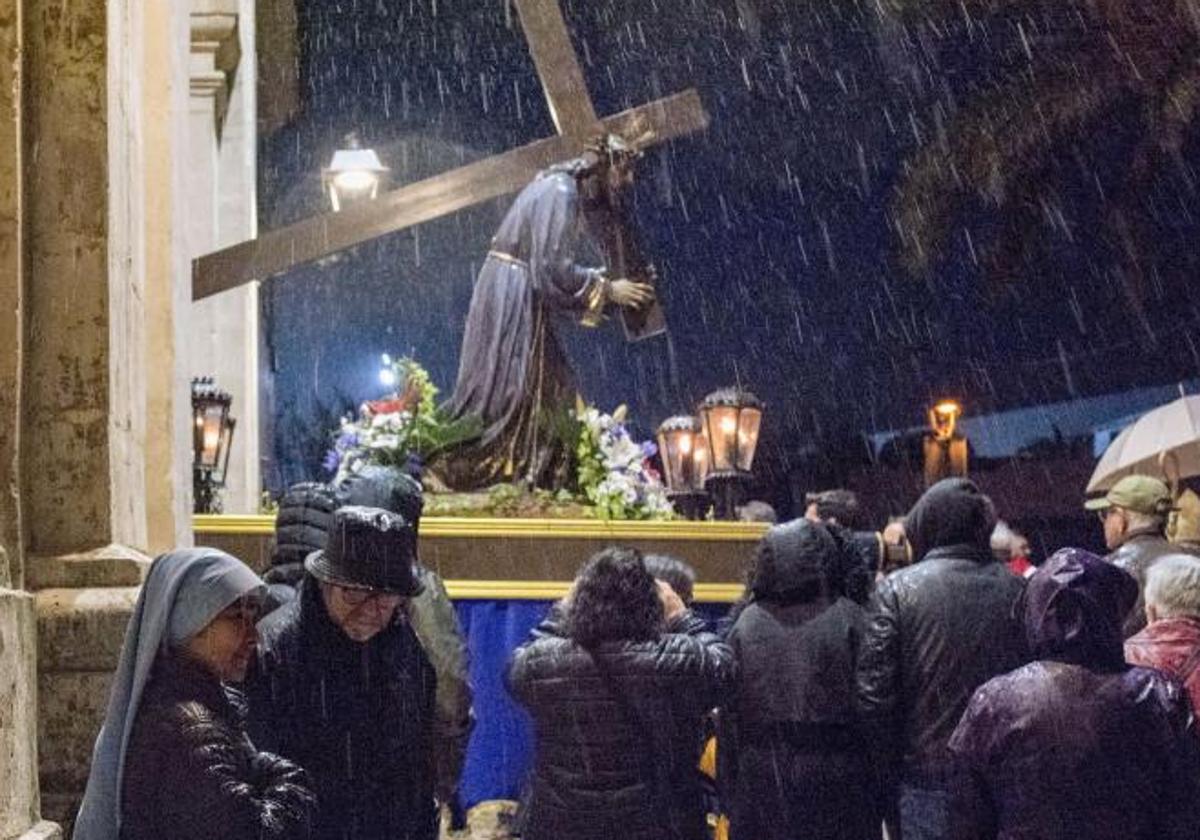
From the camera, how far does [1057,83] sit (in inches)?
911

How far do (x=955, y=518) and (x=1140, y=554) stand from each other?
1.44m

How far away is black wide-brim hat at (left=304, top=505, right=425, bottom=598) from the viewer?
3846mm

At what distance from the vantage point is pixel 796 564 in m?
5.69

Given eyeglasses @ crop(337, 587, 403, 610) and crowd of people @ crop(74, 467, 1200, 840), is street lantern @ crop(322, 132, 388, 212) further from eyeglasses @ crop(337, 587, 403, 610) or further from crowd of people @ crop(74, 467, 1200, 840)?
eyeglasses @ crop(337, 587, 403, 610)

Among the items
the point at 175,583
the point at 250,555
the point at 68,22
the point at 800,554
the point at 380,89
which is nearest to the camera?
the point at 175,583

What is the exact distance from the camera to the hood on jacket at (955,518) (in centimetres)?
548

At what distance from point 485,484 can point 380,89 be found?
18251 millimetres

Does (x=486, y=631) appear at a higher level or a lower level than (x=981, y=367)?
lower

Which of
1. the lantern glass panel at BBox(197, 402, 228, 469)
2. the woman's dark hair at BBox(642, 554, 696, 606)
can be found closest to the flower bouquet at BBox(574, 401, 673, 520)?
the lantern glass panel at BBox(197, 402, 228, 469)

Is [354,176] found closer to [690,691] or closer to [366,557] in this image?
[690,691]

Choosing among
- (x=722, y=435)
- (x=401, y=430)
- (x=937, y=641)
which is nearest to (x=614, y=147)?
(x=722, y=435)

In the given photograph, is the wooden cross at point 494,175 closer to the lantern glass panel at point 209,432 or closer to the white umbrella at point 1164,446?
the lantern glass panel at point 209,432

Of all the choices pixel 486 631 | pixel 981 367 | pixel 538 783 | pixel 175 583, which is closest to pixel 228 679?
pixel 175 583

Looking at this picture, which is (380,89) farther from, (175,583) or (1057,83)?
(175,583)
